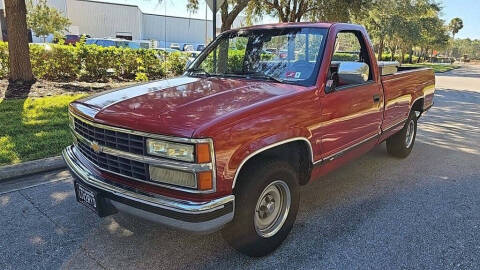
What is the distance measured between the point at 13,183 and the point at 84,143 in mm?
1960

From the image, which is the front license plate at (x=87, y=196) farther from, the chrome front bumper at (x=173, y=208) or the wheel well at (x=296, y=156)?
the wheel well at (x=296, y=156)

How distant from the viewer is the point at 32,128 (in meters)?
6.13

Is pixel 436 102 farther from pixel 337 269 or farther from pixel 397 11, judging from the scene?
pixel 397 11

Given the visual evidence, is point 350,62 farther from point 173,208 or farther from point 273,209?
point 173,208

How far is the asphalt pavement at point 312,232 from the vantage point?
2.91 metres

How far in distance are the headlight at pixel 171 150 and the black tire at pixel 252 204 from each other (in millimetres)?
485

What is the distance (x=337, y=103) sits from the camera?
3459mm

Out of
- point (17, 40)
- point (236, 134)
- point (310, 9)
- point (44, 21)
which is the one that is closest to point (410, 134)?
point (236, 134)

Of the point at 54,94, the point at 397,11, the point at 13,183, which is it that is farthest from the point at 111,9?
the point at 13,183

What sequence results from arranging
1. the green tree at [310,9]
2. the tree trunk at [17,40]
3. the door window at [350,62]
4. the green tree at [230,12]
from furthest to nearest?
the green tree at [310,9]
the green tree at [230,12]
the tree trunk at [17,40]
the door window at [350,62]

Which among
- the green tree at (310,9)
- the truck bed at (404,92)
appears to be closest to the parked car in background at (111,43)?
the green tree at (310,9)

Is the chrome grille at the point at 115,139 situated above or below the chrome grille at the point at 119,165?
above

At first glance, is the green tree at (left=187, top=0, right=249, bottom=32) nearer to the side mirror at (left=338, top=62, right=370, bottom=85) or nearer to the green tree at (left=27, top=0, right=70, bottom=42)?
the side mirror at (left=338, top=62, right=370, bottom=85)

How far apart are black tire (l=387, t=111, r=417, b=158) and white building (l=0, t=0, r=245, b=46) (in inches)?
1600
